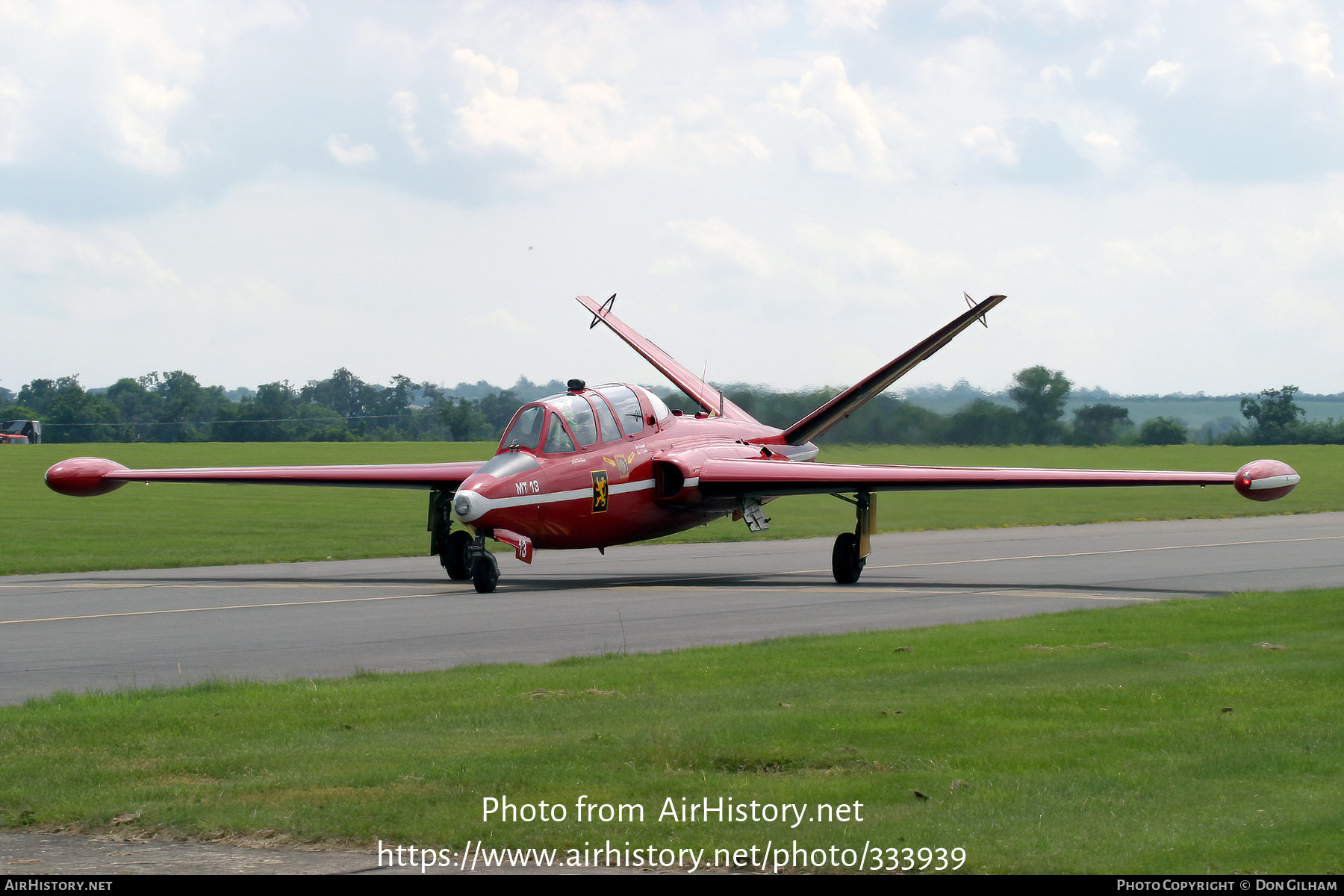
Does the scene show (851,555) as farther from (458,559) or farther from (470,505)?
(470,505)

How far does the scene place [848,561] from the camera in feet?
79.2

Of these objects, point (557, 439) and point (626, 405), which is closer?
point (557, 439)

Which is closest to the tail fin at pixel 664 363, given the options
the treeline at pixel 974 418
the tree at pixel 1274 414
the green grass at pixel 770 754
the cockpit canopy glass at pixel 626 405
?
the treeline at pixel 974 418

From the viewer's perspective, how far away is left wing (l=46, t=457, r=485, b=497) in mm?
24953

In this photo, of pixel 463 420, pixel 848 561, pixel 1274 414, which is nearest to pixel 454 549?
pixel 848 561

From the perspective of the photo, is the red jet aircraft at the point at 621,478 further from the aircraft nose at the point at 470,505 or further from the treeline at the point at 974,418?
the treeline at the point at 974,418

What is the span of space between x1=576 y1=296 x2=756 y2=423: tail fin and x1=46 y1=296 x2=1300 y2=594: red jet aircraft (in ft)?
14.0

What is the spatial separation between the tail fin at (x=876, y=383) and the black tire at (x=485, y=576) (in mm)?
9113

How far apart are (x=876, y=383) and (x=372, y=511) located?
29.9 metres

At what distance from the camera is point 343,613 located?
757 inches

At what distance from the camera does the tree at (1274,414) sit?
7075cm

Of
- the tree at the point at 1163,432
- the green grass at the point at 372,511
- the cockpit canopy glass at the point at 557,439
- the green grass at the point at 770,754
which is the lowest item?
the green grass at the point at 372,511

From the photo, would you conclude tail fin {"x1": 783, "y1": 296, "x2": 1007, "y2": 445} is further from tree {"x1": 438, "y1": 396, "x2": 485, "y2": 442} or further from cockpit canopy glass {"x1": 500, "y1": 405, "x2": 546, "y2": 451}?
tree {"x1": 438, "y1": 396, "x2": 485, "y2": 442}

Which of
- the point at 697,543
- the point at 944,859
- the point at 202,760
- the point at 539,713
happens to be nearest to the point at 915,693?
the point at 539,713
